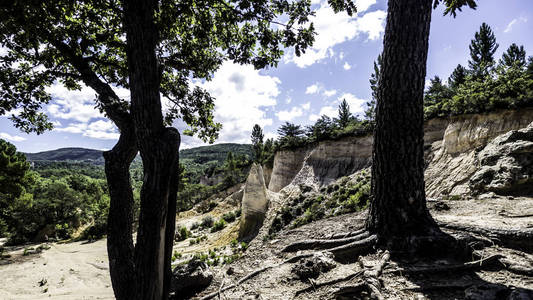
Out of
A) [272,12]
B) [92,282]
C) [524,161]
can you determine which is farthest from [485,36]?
[92,282]

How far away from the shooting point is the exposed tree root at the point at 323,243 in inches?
136

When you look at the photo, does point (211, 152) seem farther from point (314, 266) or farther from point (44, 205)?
point (314, 266)

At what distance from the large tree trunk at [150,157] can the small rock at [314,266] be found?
73.2 inches

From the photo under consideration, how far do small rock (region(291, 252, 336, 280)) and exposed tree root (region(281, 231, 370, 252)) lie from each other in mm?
398

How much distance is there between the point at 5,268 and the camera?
14.6 meters

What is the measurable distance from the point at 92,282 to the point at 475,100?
2209 cm

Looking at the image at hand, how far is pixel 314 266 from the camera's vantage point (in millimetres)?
3066

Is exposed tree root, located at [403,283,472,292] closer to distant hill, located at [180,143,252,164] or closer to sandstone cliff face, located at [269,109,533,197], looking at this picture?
sandstone cliff face, located at [269,109,533,197]

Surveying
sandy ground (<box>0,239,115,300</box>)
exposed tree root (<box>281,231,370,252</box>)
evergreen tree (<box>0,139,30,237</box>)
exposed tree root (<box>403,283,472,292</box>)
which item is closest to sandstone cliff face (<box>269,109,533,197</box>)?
exposed tree root (<box>281,231,370,252</box>)

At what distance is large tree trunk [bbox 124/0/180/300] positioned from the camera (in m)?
2.31

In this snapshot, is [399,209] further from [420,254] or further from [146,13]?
[146,13]

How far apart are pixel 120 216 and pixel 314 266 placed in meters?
2.88

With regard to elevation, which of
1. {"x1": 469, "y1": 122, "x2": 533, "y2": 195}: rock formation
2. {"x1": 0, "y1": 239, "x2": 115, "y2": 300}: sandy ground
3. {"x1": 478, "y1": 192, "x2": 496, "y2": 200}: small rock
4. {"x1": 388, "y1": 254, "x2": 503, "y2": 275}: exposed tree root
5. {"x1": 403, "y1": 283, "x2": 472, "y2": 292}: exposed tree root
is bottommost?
{"x1": 0, "y1": 239, "x2": 115, "y2": 300}: sandy ground

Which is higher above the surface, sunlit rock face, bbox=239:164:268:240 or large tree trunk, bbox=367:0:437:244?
large tree trunk, bbox=367:0:437:244
